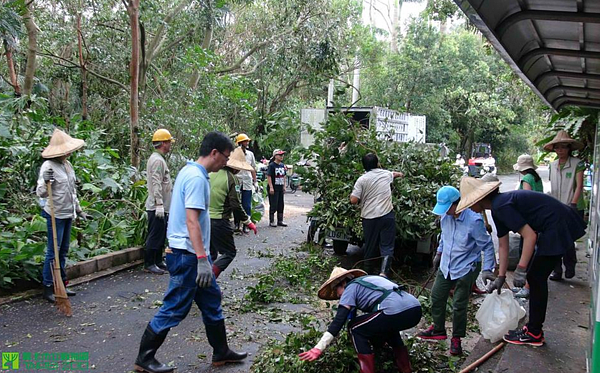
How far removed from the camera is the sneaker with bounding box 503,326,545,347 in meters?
4.89

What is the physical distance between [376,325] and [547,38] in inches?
119

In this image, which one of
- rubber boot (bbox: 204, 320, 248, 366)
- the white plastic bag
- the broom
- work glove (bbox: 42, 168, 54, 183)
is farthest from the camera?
work glove (bbox: 42, 168, 54, 183)

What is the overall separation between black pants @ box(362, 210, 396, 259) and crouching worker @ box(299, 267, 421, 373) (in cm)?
299

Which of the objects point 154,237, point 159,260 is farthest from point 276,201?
point 154,237

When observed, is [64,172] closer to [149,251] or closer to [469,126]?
[149,251]

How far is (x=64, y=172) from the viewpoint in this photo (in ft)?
19.5

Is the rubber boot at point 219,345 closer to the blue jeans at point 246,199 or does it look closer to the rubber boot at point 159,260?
the rubber boot at point 159,260

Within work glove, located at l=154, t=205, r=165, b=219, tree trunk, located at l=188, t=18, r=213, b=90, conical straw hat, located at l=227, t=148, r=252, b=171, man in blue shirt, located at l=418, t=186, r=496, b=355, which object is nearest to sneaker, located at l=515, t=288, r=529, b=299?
→ man in blue shirt, located at l=418, t=186, r=496, b=355

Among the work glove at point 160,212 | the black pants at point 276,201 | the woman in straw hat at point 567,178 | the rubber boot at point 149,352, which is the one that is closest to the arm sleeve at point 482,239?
the rubber boot at point 149,352

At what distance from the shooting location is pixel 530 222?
15.2 ft

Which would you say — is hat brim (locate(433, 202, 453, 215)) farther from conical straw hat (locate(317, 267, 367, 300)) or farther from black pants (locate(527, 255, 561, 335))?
conical straw hat (locate(317, 267, 367, 300))

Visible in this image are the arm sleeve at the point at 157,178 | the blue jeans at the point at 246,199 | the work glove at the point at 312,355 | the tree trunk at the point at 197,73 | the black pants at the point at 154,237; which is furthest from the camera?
the tree trunk at the point at 197,73

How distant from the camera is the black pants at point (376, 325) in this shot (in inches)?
150

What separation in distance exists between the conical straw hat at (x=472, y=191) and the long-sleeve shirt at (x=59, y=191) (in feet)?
14.1
